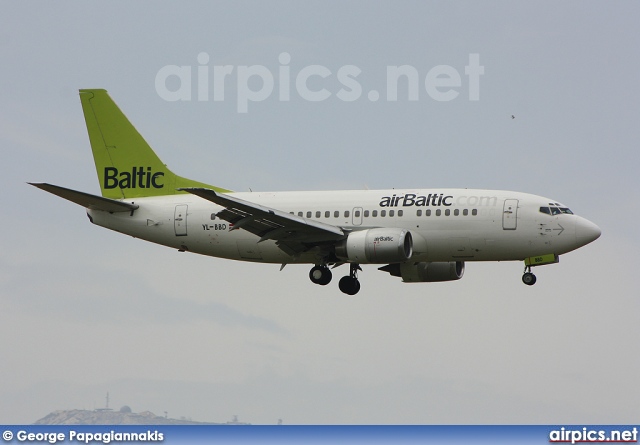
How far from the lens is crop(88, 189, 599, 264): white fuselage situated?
59375 mm

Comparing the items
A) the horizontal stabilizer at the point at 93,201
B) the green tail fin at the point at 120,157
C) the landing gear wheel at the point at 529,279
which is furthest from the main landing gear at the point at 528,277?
the horizontal stabilizer at the point at 93,201

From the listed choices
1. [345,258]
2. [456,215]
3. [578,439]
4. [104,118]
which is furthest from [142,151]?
[578,439]

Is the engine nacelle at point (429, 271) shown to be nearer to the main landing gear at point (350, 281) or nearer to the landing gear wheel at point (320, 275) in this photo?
the main landing gear at point (350, 281)

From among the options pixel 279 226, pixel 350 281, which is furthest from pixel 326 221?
pixel 350 281

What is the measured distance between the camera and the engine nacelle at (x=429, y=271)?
217ft

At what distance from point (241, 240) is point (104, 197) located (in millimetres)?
8344

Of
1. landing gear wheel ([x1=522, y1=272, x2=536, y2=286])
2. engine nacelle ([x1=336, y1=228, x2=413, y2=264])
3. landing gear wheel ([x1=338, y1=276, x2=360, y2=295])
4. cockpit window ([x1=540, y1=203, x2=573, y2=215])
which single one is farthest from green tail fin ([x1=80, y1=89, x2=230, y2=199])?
cockpit window ([x1=540, y1=203, x2=573, y2=215])

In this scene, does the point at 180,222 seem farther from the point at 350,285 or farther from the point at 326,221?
the point at 350,285

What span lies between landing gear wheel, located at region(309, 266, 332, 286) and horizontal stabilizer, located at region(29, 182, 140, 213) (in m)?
10.6

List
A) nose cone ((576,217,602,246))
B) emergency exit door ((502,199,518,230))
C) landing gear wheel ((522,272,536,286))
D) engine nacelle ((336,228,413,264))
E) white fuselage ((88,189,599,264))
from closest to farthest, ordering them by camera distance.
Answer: engine nacelle ((336,228,413,264)) → emergency exit door ((502,199,518,230)) → white fuselage ((88,189,599,264)) → nose cone ((576,217,602,246)) → landing gear wheel ((522,272,536,286))

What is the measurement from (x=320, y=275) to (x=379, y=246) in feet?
20.1

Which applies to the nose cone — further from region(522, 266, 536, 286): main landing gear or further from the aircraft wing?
the aircraft wing

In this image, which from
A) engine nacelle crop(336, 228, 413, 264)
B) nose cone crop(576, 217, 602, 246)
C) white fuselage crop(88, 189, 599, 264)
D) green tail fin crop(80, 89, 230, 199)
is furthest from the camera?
green tail fin crop(80, 89, 230, 199)

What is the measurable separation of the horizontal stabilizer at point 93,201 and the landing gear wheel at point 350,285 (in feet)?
40.2
